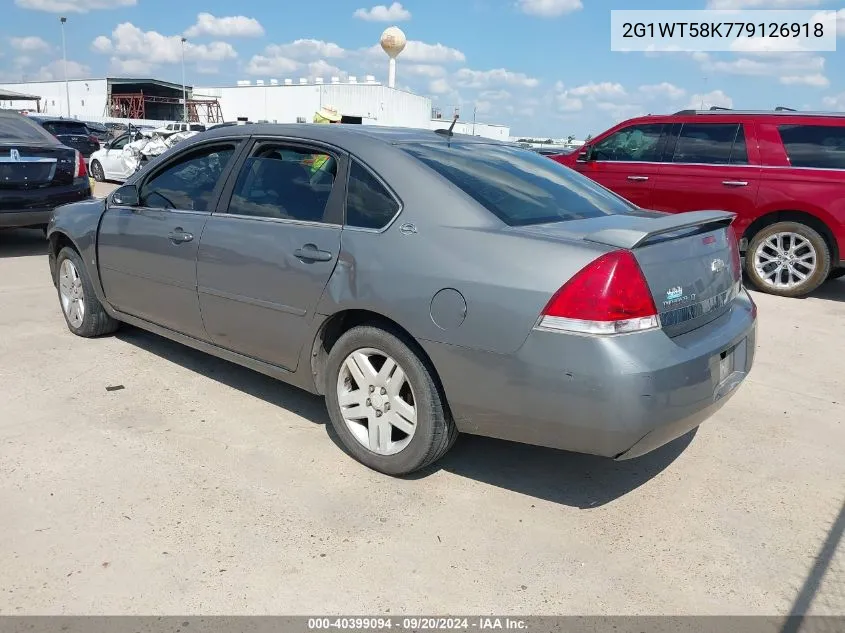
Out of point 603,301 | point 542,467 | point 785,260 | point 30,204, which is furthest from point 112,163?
point 603,301

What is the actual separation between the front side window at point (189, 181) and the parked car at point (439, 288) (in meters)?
0.01

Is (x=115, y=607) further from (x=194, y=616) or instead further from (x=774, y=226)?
(x=774, y=226)

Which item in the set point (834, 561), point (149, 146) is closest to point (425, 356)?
point (834, 561)

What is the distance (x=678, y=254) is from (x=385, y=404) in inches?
56.1

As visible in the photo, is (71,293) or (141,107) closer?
(71,293)

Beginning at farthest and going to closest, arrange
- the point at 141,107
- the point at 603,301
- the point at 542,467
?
1. the point at 141,107
2. the point at 542,467
3. the point at 603,301

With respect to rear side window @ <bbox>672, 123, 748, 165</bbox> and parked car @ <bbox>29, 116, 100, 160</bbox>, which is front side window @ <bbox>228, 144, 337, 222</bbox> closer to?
rear side window @ <bbox>672, 123, 748, 165</bbox>

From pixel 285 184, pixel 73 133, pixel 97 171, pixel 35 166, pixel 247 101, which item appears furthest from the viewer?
pixel 247 101

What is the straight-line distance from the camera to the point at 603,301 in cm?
249

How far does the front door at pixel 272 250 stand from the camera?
10.8ft

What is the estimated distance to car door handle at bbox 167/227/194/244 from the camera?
12.7 ft

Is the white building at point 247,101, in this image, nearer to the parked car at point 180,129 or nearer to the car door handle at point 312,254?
the parked car at point 180,129

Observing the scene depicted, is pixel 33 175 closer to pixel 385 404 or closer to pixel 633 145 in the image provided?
pixel 385 404

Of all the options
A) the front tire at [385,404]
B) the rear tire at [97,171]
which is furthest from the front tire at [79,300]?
the rear tire at [97,171]
